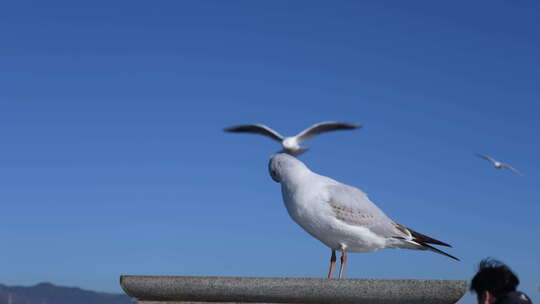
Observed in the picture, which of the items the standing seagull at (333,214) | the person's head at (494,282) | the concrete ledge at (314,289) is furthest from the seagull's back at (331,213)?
the person's head at (494,282)

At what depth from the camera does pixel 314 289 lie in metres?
6.05

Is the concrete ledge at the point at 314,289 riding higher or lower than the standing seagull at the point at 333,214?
lower

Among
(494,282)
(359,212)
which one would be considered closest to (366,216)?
(359,212)

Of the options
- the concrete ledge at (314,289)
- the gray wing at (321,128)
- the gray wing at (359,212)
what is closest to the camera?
the concrete ledge at (314,289)

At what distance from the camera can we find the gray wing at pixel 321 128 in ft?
23.0

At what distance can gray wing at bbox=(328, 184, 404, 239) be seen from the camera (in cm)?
Result: 740

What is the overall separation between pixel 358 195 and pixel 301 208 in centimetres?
85

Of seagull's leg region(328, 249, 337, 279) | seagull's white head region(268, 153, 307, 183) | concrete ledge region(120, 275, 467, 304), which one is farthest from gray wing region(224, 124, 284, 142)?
concrete ledge region(120, 275, 467, 304)

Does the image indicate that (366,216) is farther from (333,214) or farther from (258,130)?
(258,130)

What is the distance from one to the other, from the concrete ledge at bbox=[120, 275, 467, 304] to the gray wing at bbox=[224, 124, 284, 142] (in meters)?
1.94

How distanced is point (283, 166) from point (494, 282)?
2.93 metres

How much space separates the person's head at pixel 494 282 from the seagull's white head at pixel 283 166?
269 cm

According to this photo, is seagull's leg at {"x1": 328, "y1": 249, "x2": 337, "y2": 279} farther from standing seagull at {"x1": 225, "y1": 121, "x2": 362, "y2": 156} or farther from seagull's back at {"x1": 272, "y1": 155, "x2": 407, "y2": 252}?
standing seagull at {"x1": 225, "y1": 121, "x2": 362, "y2": 156}

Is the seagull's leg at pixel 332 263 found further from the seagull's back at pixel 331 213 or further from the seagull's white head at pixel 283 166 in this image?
the seagull's white head at pixel 283 166
